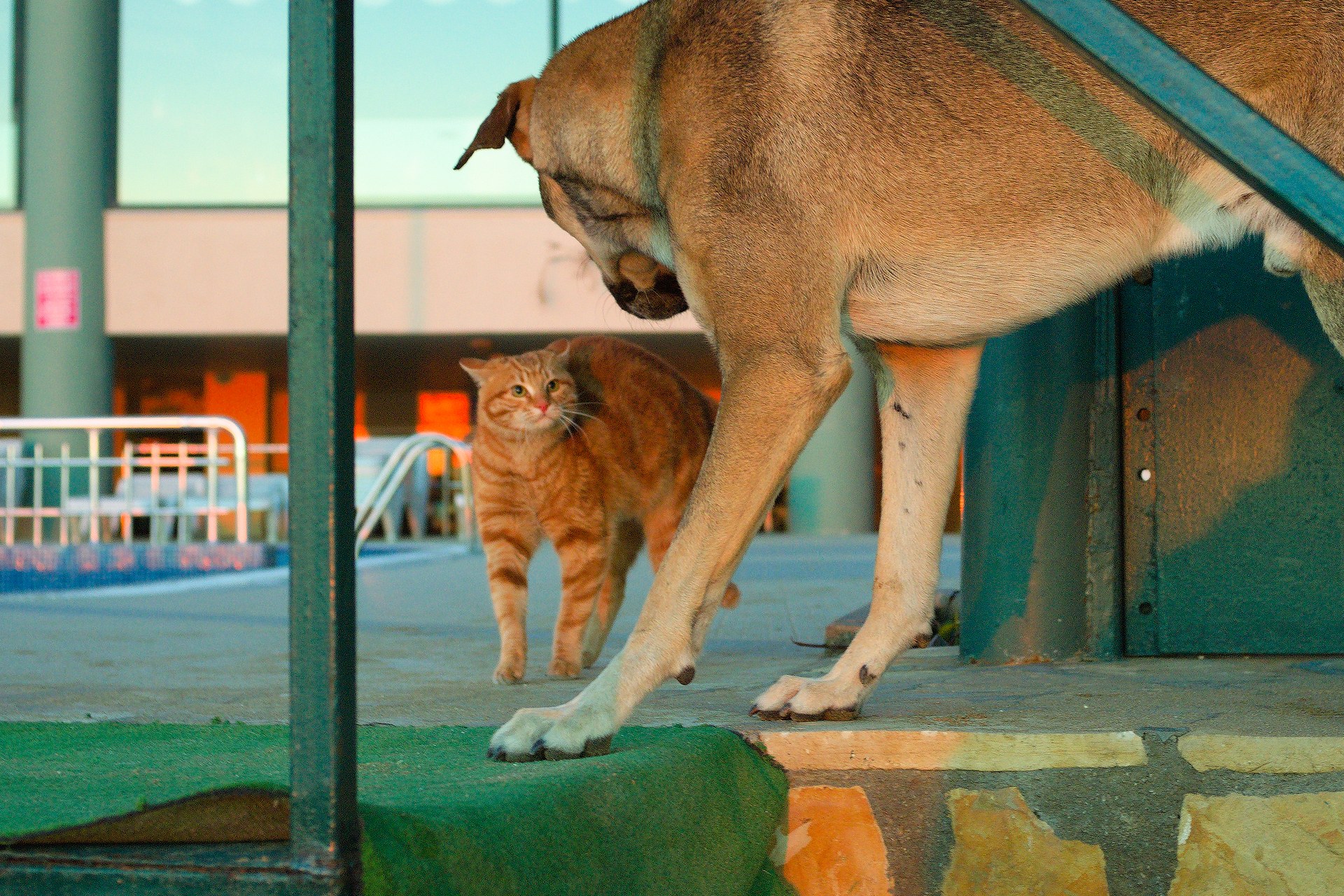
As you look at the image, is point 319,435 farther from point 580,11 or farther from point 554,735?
point 580,11

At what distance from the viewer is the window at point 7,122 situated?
1627cm

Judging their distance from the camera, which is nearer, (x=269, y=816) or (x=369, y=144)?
(x=269, y=816)

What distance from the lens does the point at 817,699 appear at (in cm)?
246

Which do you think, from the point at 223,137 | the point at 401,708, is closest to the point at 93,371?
the point at 223,137

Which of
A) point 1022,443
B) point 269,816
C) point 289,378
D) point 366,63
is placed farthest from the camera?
point 366,63

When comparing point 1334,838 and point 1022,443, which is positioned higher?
point 1022,443

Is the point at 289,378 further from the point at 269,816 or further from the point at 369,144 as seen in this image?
the point at 369,144

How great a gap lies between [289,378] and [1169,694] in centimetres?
213

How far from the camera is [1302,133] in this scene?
7.30 feet

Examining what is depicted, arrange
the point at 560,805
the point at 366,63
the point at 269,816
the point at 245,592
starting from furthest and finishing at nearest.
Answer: the point at 366,63 < the point at 245,592 < the point at 560,805 < the point at 269,816

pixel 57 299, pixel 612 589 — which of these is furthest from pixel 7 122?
pixel 612 589

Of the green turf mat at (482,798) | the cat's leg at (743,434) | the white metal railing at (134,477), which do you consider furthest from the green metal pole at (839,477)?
the green turf mat at (482,798)

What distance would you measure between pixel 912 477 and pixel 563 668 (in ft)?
4.24

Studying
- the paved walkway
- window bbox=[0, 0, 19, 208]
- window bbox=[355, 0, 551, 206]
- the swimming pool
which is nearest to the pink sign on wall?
window bbox=[0, 0, 19, 208]
